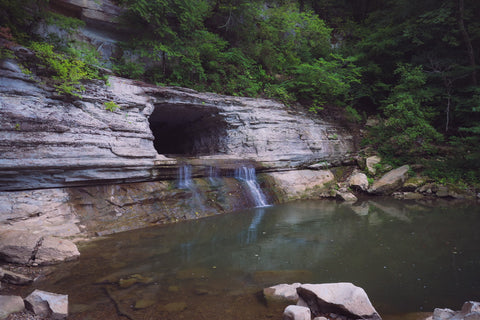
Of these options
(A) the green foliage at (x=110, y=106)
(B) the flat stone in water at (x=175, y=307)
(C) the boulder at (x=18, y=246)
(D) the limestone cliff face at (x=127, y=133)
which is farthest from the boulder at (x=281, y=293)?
(A) the green foliage at (x=110, y=106)

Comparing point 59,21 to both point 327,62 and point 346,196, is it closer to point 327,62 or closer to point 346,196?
point 327,62

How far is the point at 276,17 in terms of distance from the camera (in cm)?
1545

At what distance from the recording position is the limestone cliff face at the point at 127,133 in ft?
19.6

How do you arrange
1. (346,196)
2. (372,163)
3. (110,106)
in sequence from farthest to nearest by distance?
(372,163) < (346,196) < (110,106)

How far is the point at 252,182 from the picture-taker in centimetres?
1002

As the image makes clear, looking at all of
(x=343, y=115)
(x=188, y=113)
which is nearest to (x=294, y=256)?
(x=188, y=113)

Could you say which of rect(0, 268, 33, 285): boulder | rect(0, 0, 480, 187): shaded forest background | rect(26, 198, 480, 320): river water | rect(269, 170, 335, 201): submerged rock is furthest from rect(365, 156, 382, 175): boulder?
rect(0, 268, 33, 285): boulder

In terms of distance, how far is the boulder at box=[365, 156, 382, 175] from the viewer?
11945mm

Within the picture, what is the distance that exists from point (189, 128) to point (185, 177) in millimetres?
5200

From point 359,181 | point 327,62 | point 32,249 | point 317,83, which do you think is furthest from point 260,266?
point 327,62

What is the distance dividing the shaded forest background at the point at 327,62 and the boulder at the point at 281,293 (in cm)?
706

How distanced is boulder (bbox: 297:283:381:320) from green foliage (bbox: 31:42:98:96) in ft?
23.7

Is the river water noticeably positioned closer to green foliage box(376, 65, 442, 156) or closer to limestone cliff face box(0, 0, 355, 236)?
limestone cliff face box(0, 0, 355, 236)

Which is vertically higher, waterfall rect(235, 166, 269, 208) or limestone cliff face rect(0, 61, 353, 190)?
limestone cliff face rect(0, 61, 353, 190)
